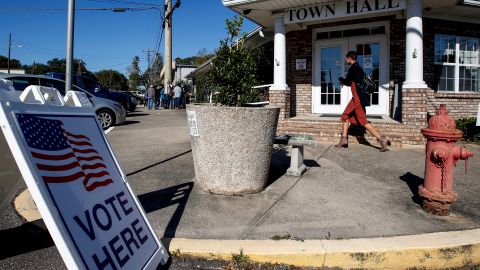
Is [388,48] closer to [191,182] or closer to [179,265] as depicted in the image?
[191,182]

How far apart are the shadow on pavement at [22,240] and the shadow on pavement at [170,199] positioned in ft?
3.31

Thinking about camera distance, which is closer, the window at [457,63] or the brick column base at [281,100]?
the brick column base at [281,100]

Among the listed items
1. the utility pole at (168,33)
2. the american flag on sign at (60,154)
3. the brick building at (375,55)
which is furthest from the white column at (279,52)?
the utility pole at (168,33)

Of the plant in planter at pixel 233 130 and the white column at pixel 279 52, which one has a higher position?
the white column at pixel 279 52

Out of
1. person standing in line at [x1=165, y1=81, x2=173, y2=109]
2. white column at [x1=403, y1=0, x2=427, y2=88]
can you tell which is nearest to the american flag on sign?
white column at [x1=403, y1=0, x2=427, y2=88]

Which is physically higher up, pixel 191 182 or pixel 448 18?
pixel 448 18

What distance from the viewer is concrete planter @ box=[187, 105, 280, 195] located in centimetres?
426

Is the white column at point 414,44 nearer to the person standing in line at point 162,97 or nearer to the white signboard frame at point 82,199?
the white signboard frame at point 82,199

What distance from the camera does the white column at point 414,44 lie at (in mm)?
8133

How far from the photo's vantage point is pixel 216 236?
339cm

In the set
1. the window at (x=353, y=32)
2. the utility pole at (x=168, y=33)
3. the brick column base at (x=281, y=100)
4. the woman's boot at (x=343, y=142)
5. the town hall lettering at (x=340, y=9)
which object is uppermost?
the utility pole at (x=168, y=33)

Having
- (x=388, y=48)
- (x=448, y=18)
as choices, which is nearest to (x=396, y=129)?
(x=388, y=48)

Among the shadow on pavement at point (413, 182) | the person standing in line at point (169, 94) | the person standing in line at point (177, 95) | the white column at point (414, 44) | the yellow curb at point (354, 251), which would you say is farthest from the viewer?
the person standing in line at point (169, 94)

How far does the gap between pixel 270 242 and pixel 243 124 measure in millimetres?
1514
